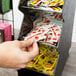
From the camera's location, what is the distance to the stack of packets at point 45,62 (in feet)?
4.67

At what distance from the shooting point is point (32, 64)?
4.95 ft

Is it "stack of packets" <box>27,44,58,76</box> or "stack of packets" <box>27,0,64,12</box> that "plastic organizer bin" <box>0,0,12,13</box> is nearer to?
"stack of packets" <box>27,0,64,12</box>

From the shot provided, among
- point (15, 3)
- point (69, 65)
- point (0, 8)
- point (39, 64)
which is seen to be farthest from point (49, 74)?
point (15, 3)

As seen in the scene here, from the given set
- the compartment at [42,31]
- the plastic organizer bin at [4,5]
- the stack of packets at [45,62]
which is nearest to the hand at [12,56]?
the compartment at [42,31]

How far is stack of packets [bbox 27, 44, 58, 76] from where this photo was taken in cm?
142

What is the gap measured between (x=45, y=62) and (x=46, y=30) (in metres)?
0.36

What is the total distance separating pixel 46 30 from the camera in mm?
1444

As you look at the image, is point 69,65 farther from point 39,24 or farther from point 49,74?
point 39,24

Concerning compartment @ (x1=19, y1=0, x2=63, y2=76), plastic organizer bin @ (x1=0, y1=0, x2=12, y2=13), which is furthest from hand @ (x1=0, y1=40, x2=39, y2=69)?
plastic organizer bin @ (x1=0, y1=0, x2=12, y2=13)

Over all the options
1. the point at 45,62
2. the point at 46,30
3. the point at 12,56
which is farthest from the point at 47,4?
the point at 12,56

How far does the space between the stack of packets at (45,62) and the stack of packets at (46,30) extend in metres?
0.22

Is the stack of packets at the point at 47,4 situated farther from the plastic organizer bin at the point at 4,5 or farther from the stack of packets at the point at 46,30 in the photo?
the plastic organizer bin at the point at 4,5

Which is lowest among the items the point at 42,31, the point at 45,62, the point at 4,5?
the point at 45,62

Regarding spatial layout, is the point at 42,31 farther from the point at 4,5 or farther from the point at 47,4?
the point at 4,5
